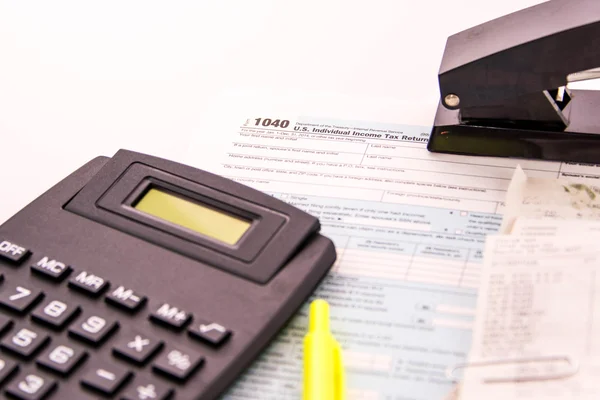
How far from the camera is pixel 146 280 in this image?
43cm

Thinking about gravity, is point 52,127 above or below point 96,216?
above

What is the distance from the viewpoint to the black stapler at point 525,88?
472 millimetres

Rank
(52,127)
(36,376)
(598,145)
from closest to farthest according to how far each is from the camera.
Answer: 1. (36,376)
2. (598,145)
3. (52,127)

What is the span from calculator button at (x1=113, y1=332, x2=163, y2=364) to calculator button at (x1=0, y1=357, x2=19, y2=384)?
44 millimetres

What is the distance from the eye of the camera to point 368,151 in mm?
531

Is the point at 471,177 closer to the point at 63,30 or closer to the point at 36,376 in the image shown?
the point at 36,376

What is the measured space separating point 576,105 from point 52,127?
1.12ft

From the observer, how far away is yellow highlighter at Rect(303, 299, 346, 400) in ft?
1.27

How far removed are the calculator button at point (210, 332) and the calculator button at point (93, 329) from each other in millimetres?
38

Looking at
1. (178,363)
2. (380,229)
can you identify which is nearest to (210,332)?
(178,363)

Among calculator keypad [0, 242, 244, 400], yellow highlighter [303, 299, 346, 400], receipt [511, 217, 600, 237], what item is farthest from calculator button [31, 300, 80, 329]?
receipt [511, 217, 600, 237]

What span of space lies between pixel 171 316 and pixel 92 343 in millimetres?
37

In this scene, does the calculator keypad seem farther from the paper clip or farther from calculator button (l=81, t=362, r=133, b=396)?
the paper clip

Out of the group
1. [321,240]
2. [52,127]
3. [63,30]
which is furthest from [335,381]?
[63,30]
